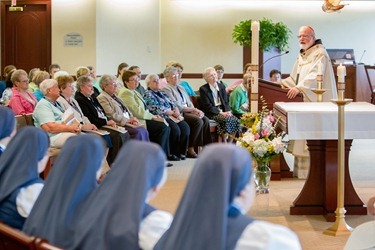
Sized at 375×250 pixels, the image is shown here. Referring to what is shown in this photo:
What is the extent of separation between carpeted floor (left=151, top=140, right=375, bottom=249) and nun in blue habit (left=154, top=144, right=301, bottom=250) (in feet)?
10.1

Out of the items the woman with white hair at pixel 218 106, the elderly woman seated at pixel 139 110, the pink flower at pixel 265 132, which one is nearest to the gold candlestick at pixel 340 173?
the pink flower at pixel 265 132

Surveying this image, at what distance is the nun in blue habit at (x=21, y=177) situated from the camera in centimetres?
340

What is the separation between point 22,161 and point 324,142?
133 inches

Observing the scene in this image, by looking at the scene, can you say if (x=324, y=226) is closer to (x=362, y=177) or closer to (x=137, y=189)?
(x=362, y=177)

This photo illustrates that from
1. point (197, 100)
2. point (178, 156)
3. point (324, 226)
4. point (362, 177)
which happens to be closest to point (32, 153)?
point (324, 226)

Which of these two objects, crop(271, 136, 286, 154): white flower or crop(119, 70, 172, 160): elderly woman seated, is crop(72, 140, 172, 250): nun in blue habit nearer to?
crop(271, 136, 286, 154): white flower

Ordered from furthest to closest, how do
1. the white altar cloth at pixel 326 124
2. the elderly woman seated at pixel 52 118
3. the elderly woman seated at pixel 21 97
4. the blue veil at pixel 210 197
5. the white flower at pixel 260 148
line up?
1. the elderly woman seated at pixel 21 97
2. the elderly woman seated at pixel 52 118
3. the white flower at pixel 260 148
4. the white altar cloth at pixel 326 124
5. the blue veil at pixel 210 197

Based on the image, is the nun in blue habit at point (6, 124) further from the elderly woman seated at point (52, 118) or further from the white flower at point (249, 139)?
the elderly woman seated at point (52, 118)

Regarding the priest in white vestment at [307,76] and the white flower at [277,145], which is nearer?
the white flower at [277,145]

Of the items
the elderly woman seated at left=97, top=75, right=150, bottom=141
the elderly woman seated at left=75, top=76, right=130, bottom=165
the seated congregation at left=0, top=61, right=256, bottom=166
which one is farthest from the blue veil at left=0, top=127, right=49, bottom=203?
the elderly woman seated at left=97, top=75, right=150, bottom=141

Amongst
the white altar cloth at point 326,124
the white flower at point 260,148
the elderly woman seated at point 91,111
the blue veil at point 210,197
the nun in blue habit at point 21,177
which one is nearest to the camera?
the blue veil at point 210,197

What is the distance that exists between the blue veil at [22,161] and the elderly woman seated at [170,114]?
6332 mm

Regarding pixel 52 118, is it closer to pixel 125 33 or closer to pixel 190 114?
pixel 190 114

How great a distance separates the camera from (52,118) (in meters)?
7.51
